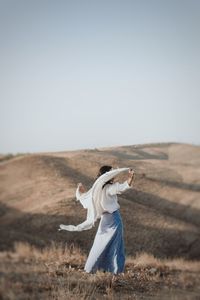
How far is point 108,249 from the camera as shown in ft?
38.3

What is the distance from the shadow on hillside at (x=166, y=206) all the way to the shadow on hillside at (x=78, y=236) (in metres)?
2.70

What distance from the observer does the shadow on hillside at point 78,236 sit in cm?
2036

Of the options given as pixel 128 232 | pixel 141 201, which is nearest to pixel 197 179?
pixel 141 201

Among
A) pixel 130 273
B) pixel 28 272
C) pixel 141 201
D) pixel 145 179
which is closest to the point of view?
pixel 28 272

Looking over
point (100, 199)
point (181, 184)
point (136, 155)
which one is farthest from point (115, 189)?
point (136, 155)

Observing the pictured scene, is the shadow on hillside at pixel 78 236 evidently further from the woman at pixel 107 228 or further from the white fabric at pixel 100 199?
the woman at pixel 107 228

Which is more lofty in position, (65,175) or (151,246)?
(65,175)

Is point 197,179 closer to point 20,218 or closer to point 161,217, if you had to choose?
point 161,217

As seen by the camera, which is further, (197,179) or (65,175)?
(197,179)

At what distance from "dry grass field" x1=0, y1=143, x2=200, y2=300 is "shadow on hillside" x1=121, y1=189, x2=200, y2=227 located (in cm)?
5

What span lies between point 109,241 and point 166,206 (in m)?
16.8

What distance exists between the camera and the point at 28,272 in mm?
10086

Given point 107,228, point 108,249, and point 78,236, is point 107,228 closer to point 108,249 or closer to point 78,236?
point 108,249

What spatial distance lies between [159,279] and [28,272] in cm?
392
